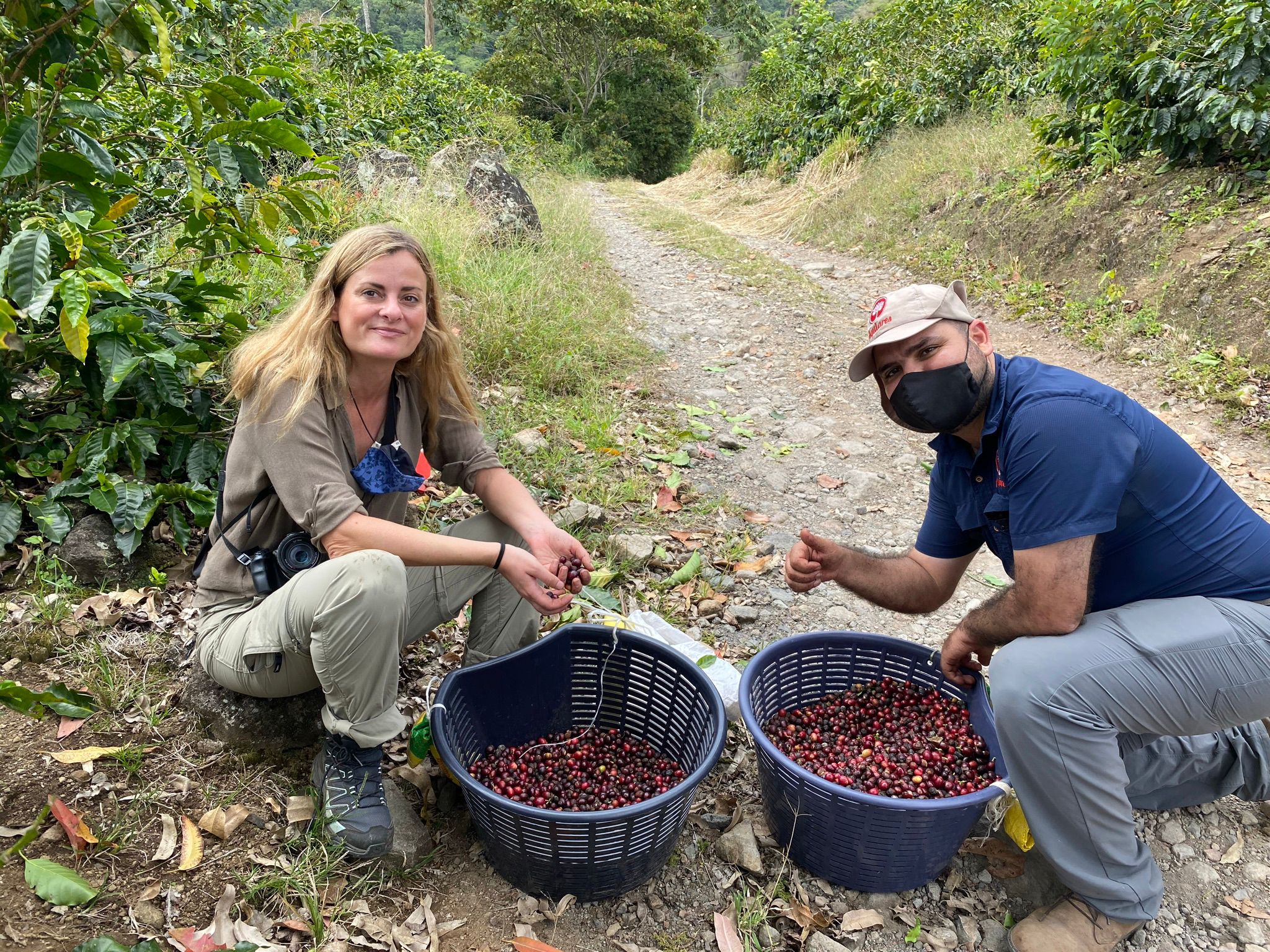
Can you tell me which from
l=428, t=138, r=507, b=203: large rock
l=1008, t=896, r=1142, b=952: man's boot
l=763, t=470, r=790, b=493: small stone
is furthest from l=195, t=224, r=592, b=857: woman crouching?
l=428, t=138, r=507, b=203: large rock

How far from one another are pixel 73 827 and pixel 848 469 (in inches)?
155

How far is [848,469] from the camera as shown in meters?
4.93

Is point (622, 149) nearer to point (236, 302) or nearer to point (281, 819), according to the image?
point (236, 302)

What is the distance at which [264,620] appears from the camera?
2189 millimetres

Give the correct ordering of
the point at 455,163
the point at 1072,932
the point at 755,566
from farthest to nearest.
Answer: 1. the point at 455,163
2. the point at 755,566
3. the point at 1072,932

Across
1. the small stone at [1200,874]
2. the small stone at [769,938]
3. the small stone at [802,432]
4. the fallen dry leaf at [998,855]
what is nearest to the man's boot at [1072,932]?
the fallen dry leaf at [998,855]

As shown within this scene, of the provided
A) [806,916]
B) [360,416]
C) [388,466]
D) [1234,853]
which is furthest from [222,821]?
[1234,853]

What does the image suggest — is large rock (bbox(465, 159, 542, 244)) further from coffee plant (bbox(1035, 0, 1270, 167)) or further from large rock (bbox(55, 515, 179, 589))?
large rock (bbox(55, 515, 179, 589))

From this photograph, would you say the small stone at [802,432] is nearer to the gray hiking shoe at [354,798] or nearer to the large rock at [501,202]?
the gray hiking shoe at [354,798]

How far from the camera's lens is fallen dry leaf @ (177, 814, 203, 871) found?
2100 mm

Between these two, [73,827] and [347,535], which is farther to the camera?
[347,535]

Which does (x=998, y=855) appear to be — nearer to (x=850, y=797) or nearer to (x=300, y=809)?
(x=850, y=797)

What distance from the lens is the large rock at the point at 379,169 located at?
25.5ft

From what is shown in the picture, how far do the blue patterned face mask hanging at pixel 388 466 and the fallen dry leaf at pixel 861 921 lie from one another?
65.3 inches
